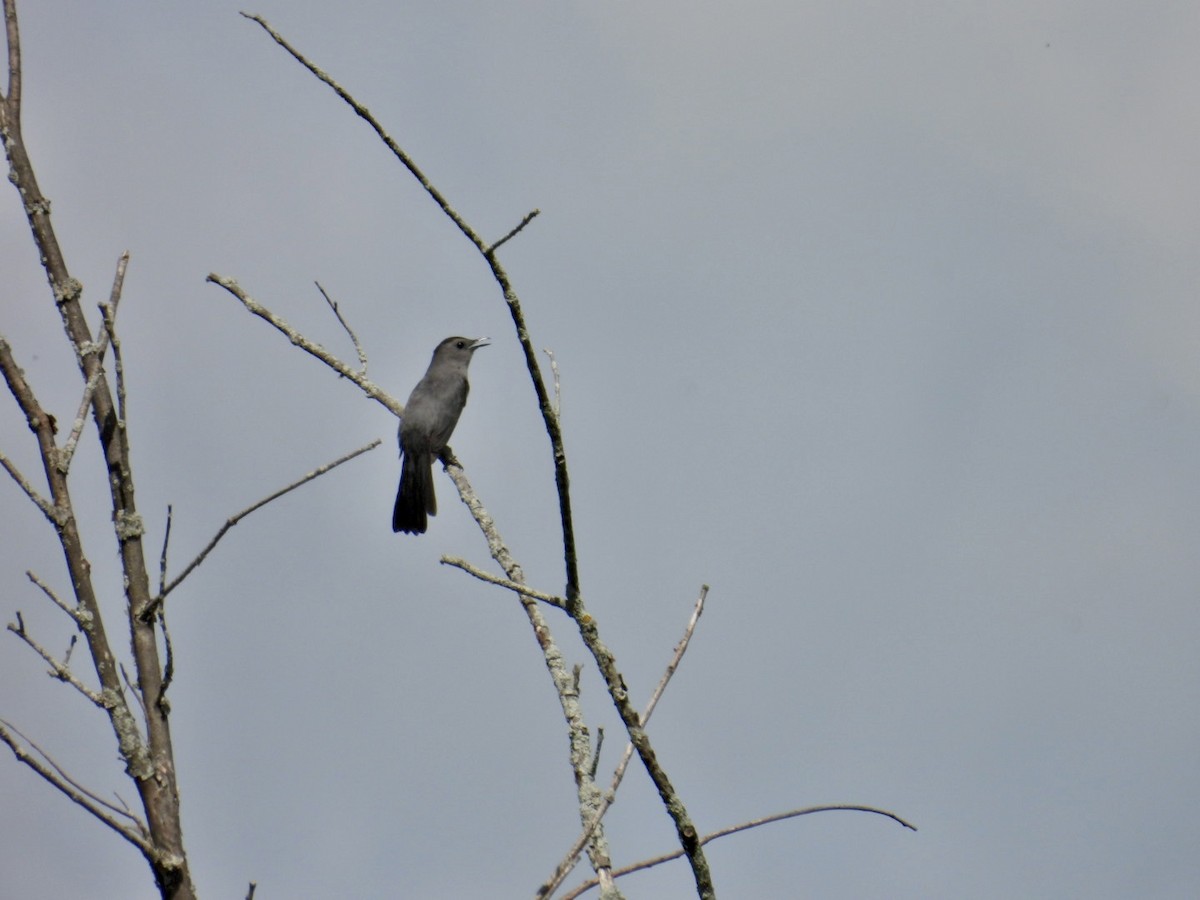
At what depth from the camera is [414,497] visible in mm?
12969

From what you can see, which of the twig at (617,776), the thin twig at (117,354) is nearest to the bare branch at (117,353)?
the thin twig at (117,354)

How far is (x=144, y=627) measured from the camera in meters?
3.76

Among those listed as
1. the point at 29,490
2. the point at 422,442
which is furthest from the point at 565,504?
the point at 422,442

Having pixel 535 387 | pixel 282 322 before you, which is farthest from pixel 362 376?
pixel 535 387

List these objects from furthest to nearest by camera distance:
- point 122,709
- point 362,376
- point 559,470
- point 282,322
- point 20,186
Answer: point 362,376, point 282,322, point 20,186, point 559,470, point 122,709

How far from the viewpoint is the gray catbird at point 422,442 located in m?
12.7

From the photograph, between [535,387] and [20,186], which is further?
[20,186]

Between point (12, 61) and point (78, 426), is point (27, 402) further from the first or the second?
point (12, 61)

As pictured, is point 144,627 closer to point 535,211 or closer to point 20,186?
point 20,186

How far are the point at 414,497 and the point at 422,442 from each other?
0.59 meters

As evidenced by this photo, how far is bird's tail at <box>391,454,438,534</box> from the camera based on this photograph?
12.8 metres

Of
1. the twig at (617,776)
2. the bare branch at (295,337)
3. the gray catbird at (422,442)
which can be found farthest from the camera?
the gray catbird at (422,442)

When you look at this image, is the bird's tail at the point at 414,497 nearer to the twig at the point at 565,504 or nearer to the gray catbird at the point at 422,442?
the gray catbird at the point at 422,442

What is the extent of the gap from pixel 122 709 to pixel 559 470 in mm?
1228
